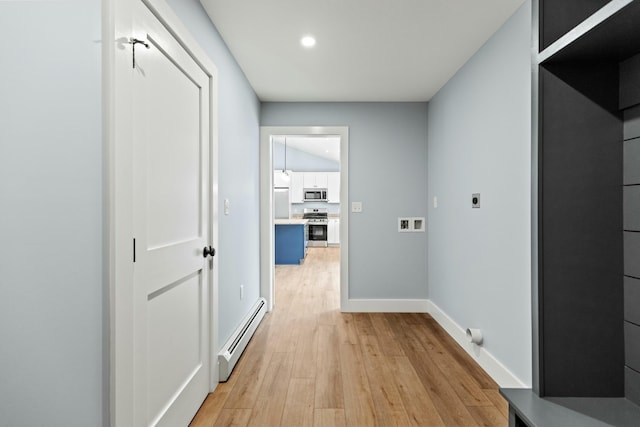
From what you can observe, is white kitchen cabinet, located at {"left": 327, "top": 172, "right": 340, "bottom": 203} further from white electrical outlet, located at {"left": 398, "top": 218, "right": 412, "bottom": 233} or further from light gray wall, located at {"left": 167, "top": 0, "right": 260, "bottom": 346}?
light gray wall, located at {"left": 167, "top": 0, "right": 260, "bottom": 346}

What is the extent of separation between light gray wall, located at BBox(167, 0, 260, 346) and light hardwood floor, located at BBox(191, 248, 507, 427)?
380 millimetres

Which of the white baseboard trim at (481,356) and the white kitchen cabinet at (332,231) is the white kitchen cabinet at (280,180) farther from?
the white baseboard trim at (481,356)

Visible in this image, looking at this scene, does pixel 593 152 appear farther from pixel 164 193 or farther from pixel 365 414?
pixel 365 414

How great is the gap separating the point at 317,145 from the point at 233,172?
676 centimetres

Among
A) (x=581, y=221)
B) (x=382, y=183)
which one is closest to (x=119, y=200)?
(x=581, y=221)

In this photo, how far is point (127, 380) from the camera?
1.24 meters

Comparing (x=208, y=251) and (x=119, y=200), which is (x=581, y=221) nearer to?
(x=119, y=200)

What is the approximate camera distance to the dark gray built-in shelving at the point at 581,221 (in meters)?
0.88

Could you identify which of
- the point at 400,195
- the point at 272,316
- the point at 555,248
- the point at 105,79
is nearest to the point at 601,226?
the point at 555,248

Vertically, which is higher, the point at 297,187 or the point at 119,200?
the point at 297,187

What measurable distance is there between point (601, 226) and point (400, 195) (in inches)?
121

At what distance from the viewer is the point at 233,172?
278cm

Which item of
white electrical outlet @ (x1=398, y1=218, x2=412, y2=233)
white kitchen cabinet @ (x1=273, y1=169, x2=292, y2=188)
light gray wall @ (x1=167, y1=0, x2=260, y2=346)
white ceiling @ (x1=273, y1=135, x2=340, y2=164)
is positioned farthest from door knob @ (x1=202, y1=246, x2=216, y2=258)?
white kitchen cabinet @ (x1=273, y1=169, x2=292, y2=188)

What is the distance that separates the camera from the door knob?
6.76ft
